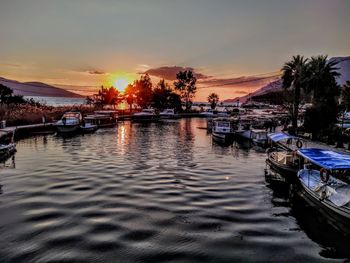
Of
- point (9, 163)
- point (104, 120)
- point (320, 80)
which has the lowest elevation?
point (9, 163)

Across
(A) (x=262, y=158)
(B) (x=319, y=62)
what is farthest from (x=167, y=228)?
(B) (x=319, y=62)

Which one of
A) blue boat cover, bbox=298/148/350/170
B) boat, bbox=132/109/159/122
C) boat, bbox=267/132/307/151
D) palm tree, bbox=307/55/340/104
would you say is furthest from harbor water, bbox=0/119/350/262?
boat, bbox=132/109/159/122

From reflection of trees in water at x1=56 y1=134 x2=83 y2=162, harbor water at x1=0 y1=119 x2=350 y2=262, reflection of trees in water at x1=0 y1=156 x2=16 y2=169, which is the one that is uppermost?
reflection of trees in water at x1=56 y1=134 x2=83 y2=162

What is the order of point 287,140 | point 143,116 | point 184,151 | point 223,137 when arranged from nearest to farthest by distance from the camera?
point 287,140
point 184,151
point 223,137
point 143,116

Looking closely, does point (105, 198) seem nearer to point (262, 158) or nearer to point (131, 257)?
point (131, 257)

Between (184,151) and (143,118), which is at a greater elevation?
(143,118)

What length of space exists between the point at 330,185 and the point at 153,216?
1014 cm

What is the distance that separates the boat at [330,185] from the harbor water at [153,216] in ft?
2.29

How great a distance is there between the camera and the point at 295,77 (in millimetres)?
55531

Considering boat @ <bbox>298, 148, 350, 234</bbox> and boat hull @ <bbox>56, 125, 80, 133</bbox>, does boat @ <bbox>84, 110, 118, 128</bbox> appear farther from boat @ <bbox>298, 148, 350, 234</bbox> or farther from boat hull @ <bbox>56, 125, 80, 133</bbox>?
boat @ <bbox>298, 148, 350, 234</bbox>

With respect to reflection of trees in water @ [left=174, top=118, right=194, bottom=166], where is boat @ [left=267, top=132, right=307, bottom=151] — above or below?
above

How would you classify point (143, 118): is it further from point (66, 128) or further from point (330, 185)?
point (330, 185)

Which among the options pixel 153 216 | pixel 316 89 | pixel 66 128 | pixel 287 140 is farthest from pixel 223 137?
pixel 153 216

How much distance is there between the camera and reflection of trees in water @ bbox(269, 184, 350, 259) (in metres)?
13.0
